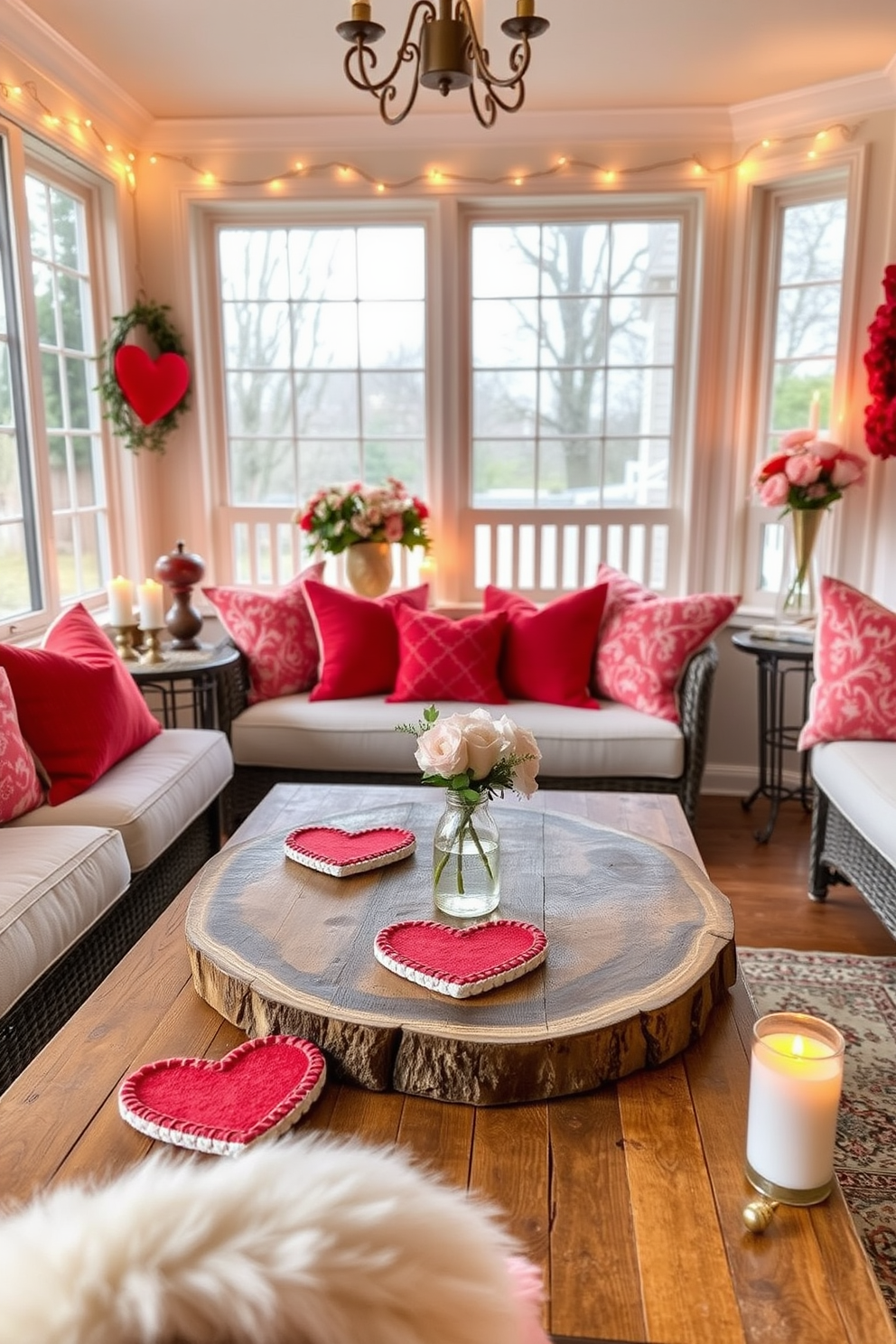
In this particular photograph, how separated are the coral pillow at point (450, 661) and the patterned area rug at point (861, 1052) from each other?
1.22 meters

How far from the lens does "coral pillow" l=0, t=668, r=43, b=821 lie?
2219 millimetres

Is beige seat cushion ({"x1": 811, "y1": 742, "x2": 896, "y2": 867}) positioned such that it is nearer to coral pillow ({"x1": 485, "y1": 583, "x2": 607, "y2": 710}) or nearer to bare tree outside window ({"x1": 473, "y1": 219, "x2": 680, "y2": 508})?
coral pillow ({"x1": 485, "y1": 583, "x2": 607, "y2": 710})


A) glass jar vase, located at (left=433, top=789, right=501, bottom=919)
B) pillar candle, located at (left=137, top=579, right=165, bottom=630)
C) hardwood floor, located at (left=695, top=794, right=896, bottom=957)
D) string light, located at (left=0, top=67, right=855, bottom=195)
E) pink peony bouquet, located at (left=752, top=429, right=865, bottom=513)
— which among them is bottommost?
hardwood floor, located at (left=695, top=794, right=896, bottom=957)

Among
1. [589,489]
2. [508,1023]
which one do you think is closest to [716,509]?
[589,489]

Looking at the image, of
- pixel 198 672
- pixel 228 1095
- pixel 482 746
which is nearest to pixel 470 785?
pixel 482 746

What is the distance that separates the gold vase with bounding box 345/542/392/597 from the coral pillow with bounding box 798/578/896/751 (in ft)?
5.31

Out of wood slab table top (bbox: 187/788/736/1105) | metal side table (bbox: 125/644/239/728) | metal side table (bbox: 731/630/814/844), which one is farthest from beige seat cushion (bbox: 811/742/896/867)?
metal side table (bbox: 125/644/239/728)

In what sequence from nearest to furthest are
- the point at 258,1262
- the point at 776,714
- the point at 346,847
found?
the point at 258,1262 → the point at 346,847 → the point at 776,714

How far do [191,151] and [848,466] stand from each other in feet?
9.07

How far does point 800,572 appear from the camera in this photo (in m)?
3.58

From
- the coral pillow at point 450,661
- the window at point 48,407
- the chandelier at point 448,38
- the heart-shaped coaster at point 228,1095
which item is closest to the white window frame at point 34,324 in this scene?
the window at point 48,407

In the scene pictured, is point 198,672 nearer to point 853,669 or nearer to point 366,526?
point 366,526

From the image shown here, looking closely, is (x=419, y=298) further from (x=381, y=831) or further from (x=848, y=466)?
(x=381, y=831)

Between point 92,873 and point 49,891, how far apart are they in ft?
0.49
